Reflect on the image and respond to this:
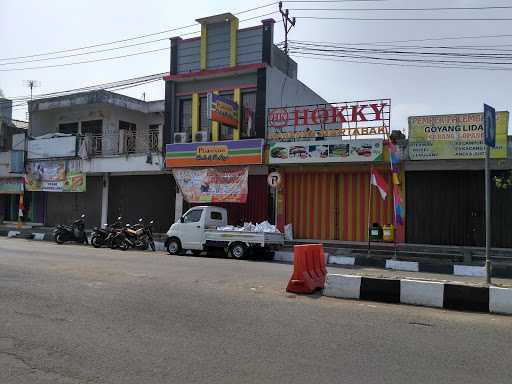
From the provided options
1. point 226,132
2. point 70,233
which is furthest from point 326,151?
point 70,233

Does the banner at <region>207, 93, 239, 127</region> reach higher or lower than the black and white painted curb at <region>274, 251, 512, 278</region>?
higher

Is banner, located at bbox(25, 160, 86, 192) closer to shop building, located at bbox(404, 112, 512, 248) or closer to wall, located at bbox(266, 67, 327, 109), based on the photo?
wall, located at bbox(266, 67, 327, 109)

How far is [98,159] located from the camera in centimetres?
2552

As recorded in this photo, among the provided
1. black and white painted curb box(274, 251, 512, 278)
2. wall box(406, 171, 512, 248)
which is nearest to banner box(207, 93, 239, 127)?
black and white painted curb box(274, 251, 512, 278)

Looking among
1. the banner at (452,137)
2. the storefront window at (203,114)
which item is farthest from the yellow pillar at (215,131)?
the banner at (452,137)

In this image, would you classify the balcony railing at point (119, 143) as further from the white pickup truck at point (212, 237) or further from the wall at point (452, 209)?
the wall at point (452, 209)

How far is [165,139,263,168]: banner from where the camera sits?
20500 millimetres

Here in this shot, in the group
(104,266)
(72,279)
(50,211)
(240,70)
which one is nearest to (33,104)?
(50,211)

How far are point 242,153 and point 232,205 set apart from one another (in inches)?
99.3

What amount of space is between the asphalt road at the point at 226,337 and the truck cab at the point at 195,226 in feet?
25.2

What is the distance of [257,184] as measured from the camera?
2183 cm

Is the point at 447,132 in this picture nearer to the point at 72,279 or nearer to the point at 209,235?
the point at 209,235

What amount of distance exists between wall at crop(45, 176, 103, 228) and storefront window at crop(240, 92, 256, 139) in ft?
29.6

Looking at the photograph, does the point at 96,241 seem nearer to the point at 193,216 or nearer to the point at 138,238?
the point at 138,238
